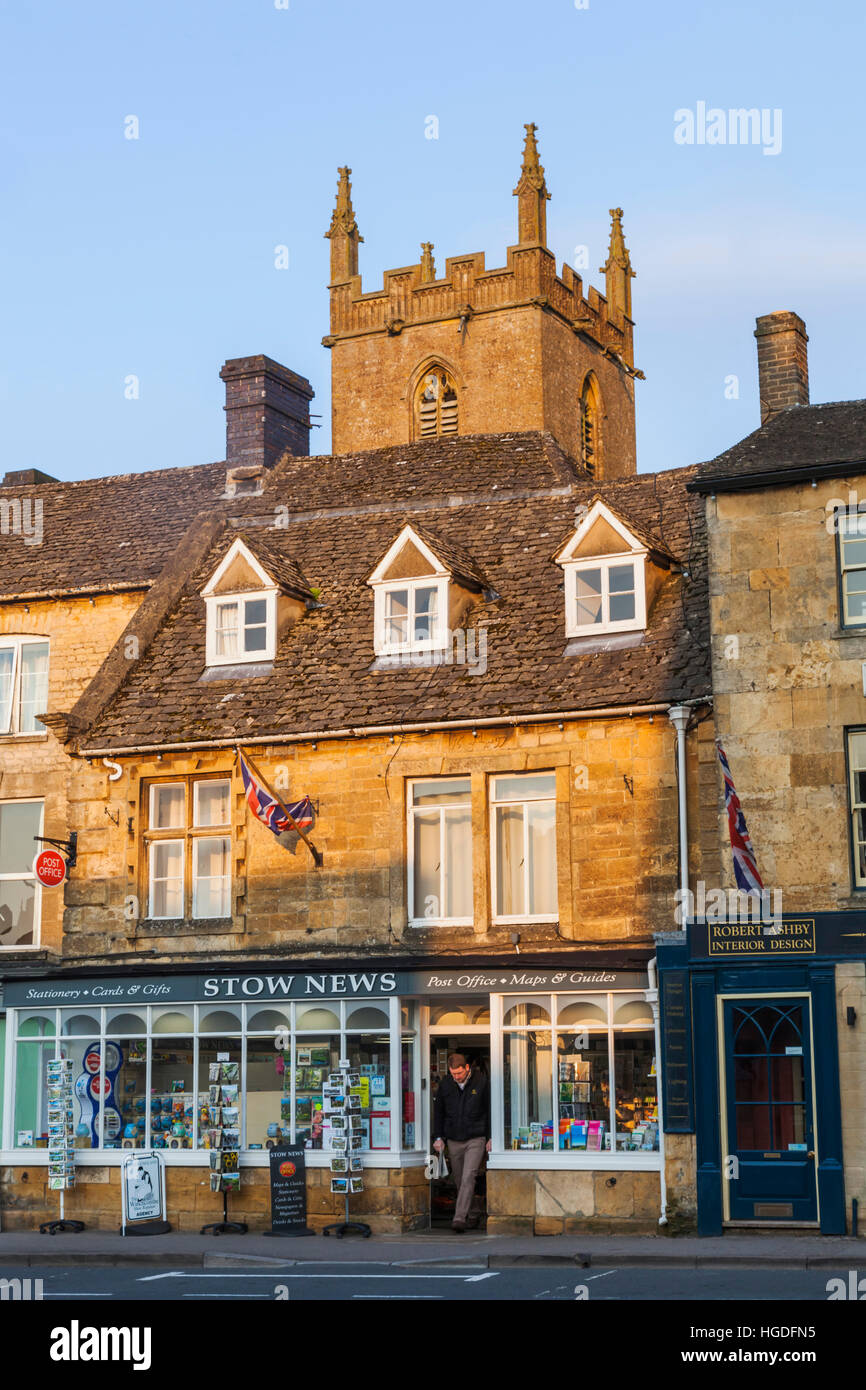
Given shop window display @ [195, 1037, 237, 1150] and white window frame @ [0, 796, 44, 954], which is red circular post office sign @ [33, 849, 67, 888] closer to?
white window frame @ [0, 796, 44, 954]

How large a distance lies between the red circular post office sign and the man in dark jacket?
6.21 metres

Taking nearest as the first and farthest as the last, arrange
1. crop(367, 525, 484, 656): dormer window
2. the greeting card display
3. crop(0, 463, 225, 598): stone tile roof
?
1. the greeting card display
2. crop(367, 525, 484, 656): dormer window
3. crop(0, 463, 225, 598): stone tile roof

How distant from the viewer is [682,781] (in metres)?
21.2

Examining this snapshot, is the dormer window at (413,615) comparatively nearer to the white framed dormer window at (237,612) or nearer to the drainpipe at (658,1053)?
the white framed dormer window at (237,612)

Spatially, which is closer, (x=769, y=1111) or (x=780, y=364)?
(x=769, y=1111)

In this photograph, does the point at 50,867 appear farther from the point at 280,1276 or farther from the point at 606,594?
the point at 280,1276

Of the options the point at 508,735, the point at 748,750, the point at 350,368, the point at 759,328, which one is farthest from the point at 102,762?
the point at 350,368

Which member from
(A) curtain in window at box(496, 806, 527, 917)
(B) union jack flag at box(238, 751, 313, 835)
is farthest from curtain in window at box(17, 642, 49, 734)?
(A) curtain in window at box(496, 806, 527, 917)

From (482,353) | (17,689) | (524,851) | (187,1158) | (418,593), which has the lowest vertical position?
(187,1158)

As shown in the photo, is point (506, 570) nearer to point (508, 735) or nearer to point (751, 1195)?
point (508, 735)

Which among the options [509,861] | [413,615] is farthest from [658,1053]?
[413,615]

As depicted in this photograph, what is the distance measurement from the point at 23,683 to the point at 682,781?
11019 mm

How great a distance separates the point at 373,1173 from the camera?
22047 mm

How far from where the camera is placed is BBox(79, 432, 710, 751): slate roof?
22.6 meters
